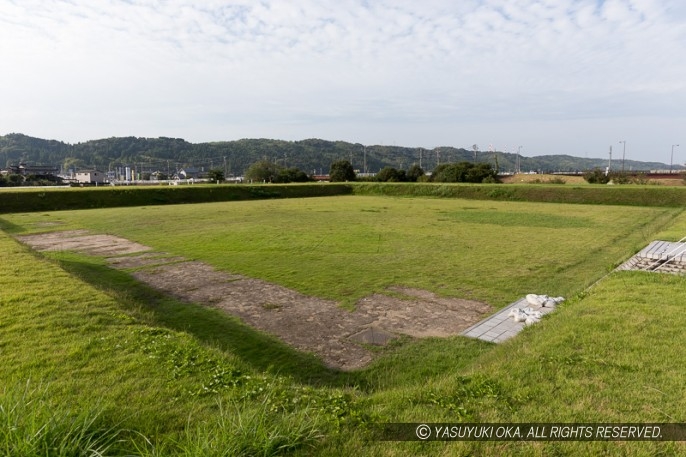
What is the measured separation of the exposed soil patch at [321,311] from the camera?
5.10 meters

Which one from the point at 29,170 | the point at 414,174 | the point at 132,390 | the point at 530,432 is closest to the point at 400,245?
the point at 530,432

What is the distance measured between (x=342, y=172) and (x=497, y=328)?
134 feet

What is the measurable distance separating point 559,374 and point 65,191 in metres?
27.3

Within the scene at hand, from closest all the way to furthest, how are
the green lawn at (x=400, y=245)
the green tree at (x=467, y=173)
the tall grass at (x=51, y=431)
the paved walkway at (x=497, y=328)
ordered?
the tall grass at (x=51, y=431) < the paved walkway at (x=497, y=328) < the green lawn at (x=400, y=245) < the green tree at (x=467, y=173)

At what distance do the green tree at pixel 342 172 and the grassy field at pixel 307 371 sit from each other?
3724 centimetres

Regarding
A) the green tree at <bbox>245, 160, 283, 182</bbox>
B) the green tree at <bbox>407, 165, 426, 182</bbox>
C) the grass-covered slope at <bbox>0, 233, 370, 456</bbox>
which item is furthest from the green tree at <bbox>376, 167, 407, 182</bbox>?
the grass-covered slope at <bbox>0, 233, 370, 456</bbox>

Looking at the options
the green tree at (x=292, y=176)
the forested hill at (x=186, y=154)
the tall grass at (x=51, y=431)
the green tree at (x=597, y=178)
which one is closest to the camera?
the tall grass at (x=51, y=431)

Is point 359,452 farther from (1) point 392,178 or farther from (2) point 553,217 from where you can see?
(1) point 392,178

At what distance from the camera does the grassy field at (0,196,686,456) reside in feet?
7.43

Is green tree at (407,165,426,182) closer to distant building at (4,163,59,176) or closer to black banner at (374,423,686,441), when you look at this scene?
black banner at (374,423,686,441)

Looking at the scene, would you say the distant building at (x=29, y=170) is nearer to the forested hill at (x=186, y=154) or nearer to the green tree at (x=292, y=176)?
the forested hill at (x=186, y=154)

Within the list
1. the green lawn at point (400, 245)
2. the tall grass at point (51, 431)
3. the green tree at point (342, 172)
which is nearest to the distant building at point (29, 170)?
the green tree at point (342, 172)

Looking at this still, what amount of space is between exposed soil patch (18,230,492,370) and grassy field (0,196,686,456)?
27cm

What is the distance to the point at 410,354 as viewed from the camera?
4727 millimetres
